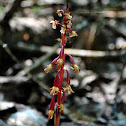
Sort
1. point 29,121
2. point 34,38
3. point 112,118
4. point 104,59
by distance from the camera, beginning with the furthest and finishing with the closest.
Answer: point 34,38 < point 104,59 < point 112,118 < point 29,121

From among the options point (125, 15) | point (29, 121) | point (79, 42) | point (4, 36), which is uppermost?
point (125, 15)

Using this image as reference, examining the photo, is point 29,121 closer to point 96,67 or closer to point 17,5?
point 17,5

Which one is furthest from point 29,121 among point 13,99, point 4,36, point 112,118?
point 4,36

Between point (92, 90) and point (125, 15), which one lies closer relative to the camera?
point (92, 90)

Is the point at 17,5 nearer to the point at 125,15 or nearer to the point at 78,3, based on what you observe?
the point at 78,3

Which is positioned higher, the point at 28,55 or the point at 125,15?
the point at 125,15

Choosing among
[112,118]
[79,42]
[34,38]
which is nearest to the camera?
[112,118]

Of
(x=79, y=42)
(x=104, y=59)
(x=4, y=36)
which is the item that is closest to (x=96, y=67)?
(x=104, y=59)
